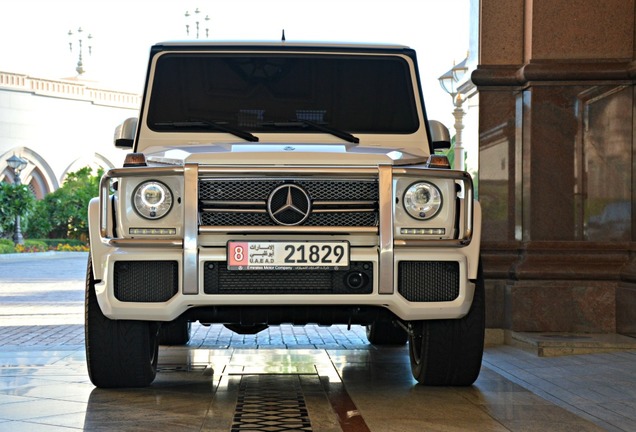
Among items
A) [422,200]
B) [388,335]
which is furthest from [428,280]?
[388,335]

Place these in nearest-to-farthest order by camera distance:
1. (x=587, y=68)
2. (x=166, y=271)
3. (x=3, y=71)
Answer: (x=166, y=271) → (x=587, y=68) → (x=3, y=71)

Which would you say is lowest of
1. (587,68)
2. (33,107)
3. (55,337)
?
(55,337)

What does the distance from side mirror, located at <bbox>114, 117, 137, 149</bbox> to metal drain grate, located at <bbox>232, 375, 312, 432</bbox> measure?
171 cm

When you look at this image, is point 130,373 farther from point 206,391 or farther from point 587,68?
point 587,68

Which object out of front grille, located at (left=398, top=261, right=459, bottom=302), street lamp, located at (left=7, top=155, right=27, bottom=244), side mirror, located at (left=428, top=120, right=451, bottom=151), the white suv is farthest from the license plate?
street lamp, located at (left=7, top=155, right=27, bottom=244)

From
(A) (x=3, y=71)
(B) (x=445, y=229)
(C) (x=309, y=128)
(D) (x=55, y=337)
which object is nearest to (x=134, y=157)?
(C) (x=309, y=128)

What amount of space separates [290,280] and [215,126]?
140 centimetres

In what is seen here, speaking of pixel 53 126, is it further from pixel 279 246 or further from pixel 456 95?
pixel 279 246

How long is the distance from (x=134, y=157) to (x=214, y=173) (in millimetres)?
589

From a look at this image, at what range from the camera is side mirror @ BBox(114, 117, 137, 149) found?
734 cm

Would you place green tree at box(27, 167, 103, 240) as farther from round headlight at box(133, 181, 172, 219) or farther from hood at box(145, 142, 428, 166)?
round headlight at box(133, 181, 172, 219)

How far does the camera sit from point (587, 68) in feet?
33.7

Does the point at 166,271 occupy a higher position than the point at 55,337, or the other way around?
the point at 166,271

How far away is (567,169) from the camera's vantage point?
10344 millimetres
